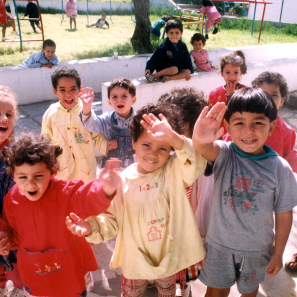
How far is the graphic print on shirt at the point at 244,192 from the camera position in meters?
1.52

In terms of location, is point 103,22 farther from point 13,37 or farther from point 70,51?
point 70,51

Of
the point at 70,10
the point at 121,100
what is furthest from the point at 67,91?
the point at 70,10

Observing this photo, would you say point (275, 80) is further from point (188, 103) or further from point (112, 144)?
point (112, 144)

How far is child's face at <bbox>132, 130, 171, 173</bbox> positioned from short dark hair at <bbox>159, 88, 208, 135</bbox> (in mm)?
380

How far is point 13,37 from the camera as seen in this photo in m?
10.4

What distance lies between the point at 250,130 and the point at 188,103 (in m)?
0.51

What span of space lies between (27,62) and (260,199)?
503 centimetres

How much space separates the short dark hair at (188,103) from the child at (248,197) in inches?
12.0

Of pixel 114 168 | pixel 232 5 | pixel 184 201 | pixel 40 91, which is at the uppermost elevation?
pixel 232 5

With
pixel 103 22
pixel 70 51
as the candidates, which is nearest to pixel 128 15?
pixel 103 22

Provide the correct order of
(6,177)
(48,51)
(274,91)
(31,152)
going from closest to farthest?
(31,152)
(6,177)
(274,91)
(48,51)

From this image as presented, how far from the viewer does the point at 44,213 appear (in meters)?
1.54

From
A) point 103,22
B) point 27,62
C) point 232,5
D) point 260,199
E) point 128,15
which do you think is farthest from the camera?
point 232,5

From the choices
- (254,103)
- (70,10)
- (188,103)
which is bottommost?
(188,103)
